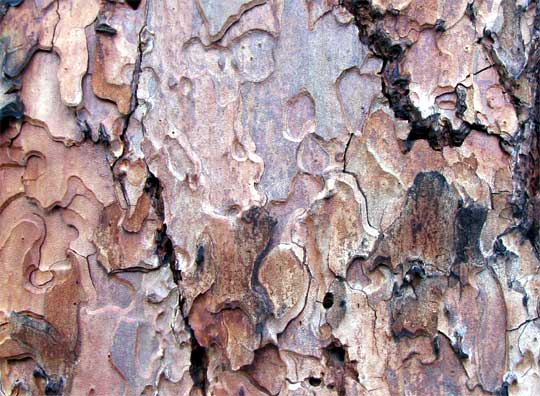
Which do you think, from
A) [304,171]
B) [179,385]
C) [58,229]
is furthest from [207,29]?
[179,385]

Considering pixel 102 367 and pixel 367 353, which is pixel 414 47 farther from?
pixel 102 367

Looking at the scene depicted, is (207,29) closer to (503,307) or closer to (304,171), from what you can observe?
(304,171)

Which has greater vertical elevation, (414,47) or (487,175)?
(414,47)

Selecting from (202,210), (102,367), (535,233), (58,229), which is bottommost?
(102,367)

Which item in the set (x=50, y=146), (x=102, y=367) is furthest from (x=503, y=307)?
(x=50, y=146)

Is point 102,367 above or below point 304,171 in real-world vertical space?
below

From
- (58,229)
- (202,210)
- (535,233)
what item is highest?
(535,233)
